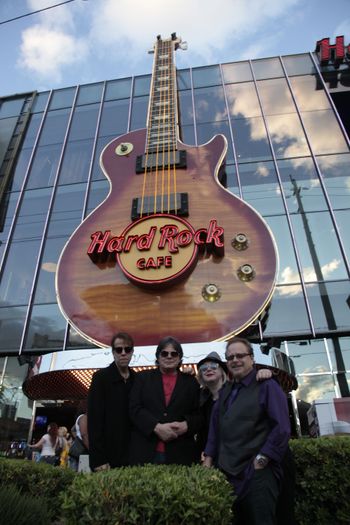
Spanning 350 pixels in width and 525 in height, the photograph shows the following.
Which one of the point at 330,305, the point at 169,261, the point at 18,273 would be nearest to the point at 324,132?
the point at 330,305

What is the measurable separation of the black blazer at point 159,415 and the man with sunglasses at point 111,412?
0.14 metres

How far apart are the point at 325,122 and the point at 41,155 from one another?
12.4 m

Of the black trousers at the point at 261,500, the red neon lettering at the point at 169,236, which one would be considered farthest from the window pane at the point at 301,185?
the black trousers at the point at 261,500

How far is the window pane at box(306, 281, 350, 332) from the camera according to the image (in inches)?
455

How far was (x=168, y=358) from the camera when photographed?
3.72 meters

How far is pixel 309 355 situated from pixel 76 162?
1232 centimetres

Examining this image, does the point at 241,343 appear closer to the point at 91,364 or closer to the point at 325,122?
the point at 91,364

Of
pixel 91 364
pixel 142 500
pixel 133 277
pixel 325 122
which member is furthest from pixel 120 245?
pixel 325 122

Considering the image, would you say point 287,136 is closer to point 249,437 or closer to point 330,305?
point 330,305

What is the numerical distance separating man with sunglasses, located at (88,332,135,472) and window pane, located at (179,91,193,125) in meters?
15.8

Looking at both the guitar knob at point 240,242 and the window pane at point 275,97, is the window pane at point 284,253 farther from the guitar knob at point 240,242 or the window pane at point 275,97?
the window pane at point 275,97

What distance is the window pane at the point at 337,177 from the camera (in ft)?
47.1

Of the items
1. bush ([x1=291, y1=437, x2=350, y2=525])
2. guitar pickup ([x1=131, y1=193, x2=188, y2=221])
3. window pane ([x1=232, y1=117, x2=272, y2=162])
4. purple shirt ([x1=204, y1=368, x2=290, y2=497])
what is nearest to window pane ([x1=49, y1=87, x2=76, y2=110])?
window pane ([x1=232, y1=117, x2=272, y2=162])

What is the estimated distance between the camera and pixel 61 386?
28.4ft
